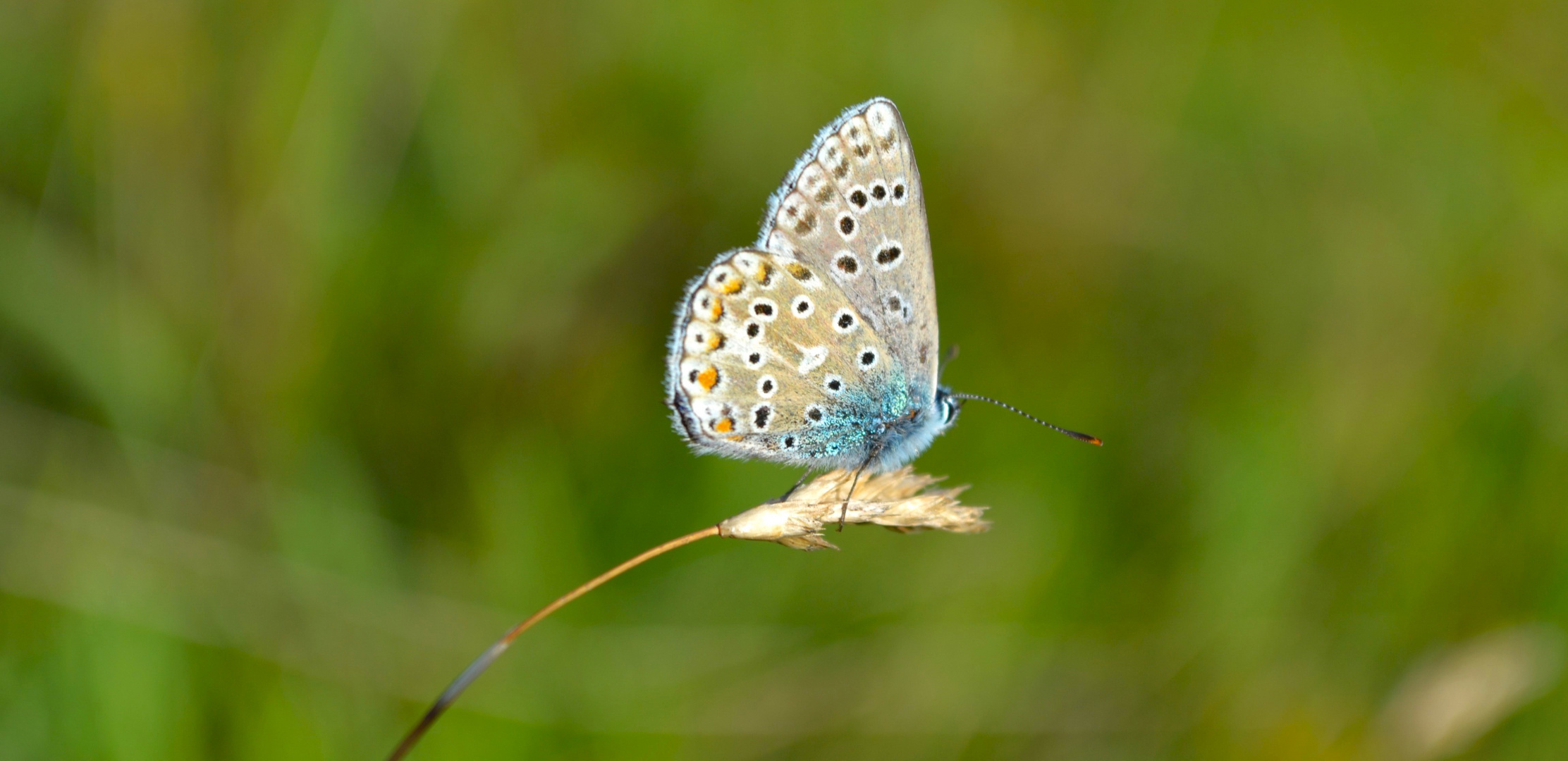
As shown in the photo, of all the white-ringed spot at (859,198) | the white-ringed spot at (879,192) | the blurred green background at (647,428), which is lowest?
the blurred green background at (647,428)

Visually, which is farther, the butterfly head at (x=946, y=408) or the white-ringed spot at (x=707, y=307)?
the butterfly head at (x=946, y=408)

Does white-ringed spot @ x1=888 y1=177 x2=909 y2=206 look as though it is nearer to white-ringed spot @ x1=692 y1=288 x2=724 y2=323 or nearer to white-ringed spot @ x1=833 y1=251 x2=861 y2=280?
white-ringed spot @ x1=833 y1=251 x2=861 y2=280

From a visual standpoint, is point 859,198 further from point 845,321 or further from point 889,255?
point 845,321

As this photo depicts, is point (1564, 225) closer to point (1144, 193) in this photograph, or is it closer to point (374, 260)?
point (1144, 193)

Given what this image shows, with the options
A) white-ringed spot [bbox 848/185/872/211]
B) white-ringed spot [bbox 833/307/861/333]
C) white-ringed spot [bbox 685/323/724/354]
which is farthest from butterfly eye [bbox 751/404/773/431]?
white-ringed spot [bbox 848/185/872/211]

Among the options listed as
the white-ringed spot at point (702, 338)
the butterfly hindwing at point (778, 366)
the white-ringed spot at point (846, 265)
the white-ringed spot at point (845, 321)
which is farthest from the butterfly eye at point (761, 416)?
the white-ringed spot at point (846, 265)

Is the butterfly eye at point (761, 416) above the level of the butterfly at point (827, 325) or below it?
below

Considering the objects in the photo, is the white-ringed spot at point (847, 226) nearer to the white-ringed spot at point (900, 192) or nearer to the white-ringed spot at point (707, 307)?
the white-ringed spot at point (900, 192)
